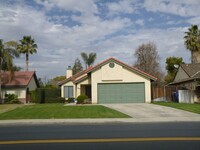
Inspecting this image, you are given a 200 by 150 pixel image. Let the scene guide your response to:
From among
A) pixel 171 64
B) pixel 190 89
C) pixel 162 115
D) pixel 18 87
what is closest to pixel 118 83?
pixel 190 89

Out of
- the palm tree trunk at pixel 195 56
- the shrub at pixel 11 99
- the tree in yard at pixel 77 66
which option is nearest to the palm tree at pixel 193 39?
the palm tree trunk at pixel 195 56

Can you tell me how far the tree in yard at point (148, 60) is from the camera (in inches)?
2228

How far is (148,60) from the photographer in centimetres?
5678

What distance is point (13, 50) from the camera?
34031mm

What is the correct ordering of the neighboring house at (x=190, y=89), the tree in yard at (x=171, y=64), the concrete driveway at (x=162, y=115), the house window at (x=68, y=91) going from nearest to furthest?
1. the concrete driveway at (x=162, y=115)
2. the neighboring house at (x=190, y=89)
3. the house window at (x=68, y=91)
4. the tree in yard at (x=171, y=64)

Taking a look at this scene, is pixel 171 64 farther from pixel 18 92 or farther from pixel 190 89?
pixel 18 92

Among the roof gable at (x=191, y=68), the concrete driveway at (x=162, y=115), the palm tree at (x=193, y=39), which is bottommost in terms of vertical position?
the concrete driveway at (x=162, y=115)

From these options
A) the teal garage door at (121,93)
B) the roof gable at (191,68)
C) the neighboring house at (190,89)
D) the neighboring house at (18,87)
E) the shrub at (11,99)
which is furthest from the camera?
the neighboring house at (18,87)

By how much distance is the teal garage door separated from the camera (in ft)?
104

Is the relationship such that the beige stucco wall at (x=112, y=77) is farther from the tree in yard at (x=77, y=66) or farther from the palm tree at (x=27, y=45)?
the tree in yard at (x=77, y=66)

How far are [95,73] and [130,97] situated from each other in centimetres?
482

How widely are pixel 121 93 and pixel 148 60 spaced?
1046 inches

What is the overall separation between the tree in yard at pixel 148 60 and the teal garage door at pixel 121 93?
82.6 ft

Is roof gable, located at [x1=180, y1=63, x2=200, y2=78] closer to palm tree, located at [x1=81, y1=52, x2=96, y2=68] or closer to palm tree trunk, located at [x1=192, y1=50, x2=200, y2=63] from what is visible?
palm tree trunk, located at [x1=192, y1=50, x2=200, y2=63]
